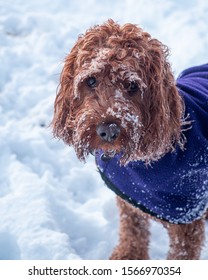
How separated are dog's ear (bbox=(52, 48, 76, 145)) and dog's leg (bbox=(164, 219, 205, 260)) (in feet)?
3.42

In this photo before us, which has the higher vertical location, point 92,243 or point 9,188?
point 9,188

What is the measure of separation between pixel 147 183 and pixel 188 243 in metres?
0.74

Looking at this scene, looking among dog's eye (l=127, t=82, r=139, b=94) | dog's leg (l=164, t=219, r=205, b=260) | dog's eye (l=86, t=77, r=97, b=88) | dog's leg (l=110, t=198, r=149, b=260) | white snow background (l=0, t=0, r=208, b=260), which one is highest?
white snow background (l=0, t=0, r=208, b=260)

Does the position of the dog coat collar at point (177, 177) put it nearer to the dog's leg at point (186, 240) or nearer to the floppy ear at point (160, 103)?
the floppy ear at point (160, 103)

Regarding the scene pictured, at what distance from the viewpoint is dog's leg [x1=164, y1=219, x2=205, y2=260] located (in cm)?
355

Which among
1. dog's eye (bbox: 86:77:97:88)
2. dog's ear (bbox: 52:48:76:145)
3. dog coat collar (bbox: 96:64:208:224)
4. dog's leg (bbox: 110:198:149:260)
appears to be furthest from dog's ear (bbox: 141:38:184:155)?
dog's leg (bbox: 110:198:149:260)

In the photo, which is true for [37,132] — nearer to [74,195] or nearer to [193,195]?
[74,195]

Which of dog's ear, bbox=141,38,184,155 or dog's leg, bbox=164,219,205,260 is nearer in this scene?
dog's ear, bbox=141,38,184,155

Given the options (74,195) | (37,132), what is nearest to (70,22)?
(37,132)

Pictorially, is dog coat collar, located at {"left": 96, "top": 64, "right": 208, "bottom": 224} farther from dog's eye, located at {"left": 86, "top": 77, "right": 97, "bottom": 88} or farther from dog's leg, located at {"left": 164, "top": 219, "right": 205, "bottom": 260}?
dog's eye, located at {"left": 86, "top": 77, "right": 97, "bottom": 88}

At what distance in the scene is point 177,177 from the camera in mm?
3084

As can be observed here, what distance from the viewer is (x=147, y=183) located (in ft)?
10.4

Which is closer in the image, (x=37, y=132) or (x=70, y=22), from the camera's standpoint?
(x=37, y=132)

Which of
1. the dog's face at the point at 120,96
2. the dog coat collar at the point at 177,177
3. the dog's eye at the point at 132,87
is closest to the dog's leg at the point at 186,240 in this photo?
the dog coat collar at the point at 177,177
